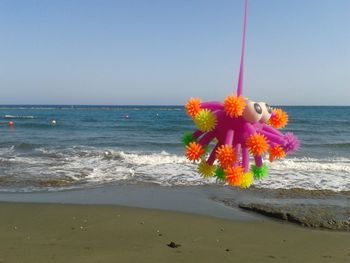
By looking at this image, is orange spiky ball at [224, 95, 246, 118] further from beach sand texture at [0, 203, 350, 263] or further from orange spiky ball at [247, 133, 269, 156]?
beach sand texture at [0, 203, 350, 263]

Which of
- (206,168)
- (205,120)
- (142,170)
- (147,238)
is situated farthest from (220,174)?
(142,170)

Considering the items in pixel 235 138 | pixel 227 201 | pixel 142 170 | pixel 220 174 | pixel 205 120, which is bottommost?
pixel 142 170

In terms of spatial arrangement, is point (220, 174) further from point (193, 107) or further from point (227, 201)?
point (227, 201)

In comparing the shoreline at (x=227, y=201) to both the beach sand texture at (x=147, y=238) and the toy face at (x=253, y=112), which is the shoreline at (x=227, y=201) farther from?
the toy face at (x=253, y=112)

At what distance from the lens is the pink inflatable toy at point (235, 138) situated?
Result: 2611 mm

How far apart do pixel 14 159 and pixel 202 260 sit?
12604 millimetres

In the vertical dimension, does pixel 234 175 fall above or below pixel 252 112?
below

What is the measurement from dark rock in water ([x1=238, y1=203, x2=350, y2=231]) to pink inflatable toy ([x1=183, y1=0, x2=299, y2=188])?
5.62 metres

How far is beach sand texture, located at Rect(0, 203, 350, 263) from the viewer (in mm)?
6238

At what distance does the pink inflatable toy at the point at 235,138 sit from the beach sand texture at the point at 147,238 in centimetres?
363

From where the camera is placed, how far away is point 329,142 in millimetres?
24797

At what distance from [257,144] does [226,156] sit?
21cm

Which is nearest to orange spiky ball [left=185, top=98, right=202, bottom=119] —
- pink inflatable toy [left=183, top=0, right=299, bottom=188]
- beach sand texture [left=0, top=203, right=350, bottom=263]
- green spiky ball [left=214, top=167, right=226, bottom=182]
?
pink inflatable toy [left=183, top=0, right=299, bottom=188]

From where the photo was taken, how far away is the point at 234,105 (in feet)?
8.45
